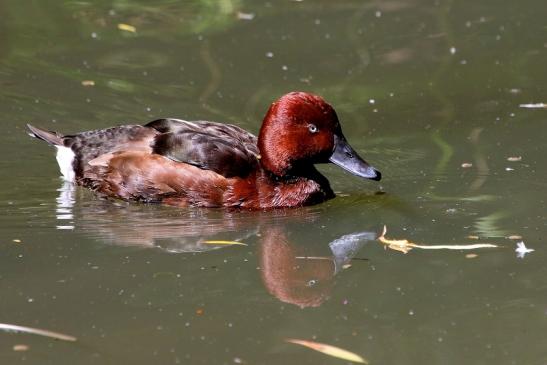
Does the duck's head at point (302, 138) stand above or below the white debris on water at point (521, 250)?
above

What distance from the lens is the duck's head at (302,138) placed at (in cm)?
809

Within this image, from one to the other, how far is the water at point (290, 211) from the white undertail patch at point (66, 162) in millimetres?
132

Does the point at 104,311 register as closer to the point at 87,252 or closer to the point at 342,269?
the point at 87,252

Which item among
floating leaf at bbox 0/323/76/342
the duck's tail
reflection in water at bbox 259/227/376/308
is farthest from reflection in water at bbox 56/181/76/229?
floating leaf at bbox 0/323/76/342

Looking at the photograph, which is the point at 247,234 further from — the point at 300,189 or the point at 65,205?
the point at 65,205

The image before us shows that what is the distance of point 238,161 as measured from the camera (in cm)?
815

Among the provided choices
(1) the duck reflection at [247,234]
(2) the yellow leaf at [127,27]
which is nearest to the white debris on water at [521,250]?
(1) the duck reflection at [247,234]

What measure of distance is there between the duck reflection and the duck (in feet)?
0.36

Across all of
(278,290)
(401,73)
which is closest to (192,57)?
(401,73)

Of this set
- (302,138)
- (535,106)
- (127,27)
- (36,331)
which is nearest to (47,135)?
(302,138)

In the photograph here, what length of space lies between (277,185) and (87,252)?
177 centimetres

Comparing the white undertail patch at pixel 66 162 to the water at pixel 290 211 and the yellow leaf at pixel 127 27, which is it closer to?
the water at pixel 290 211

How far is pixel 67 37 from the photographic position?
11391 millimetres

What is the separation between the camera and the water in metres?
5.74
